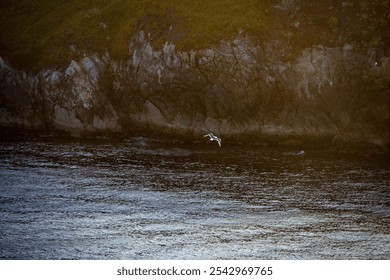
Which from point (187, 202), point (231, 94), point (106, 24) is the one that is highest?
point (106, 24)

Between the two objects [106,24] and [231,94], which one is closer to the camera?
[231,94]

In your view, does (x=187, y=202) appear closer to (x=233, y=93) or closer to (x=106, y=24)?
(x=233, y=93)

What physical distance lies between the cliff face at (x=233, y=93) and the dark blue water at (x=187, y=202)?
3.60m

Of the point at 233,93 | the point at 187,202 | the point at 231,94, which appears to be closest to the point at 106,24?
the point at 231,94

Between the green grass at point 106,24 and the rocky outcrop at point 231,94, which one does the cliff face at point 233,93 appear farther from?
the green grass at point 106,24

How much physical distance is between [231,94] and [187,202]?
22893 millimetres

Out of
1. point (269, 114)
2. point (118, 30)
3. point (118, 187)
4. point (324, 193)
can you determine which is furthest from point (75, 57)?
point (324, 193)

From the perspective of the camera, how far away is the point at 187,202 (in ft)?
198

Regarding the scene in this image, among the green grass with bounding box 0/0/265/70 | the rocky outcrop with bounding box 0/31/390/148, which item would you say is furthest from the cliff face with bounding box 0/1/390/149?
the green grass with bounding box 0/0/265/70

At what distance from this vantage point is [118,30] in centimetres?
8888

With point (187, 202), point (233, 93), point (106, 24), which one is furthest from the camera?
point (106, 24)

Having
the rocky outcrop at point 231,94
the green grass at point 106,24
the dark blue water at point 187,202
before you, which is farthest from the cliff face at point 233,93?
the dark blue water at point 187,202

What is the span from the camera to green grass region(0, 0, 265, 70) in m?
85.2

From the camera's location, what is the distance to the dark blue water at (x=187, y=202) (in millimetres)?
50469
